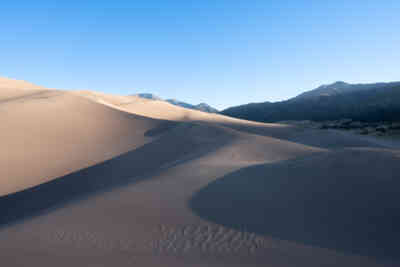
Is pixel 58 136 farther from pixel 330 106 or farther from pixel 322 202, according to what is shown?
pixel 330 106

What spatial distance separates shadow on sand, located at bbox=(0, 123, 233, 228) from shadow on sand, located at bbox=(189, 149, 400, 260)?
3907 mm

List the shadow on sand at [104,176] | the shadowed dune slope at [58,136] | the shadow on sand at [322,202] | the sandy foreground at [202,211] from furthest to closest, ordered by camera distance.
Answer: the shadowed dune slope at [58,136]
the shadow on sand at [104,176]
the shadow on sand at [322,202]
the sandy foreground at [202,211]

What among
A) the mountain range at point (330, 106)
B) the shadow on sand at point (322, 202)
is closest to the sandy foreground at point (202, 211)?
the shadow on sand at point (322, 202)

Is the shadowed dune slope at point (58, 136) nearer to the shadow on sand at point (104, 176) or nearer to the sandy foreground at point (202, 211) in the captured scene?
Answer: the sandy foreground at point (202, 211)

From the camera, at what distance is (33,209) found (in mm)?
8609

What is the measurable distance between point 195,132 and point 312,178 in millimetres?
11450

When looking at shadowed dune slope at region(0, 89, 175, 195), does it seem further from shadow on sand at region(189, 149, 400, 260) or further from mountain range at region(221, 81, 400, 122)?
mountain range at region(221, 81, 400, 122)

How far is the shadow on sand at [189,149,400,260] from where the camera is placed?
496 centimetres

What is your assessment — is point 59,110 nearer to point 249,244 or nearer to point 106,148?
point 106,148

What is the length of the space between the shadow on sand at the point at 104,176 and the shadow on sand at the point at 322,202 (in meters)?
3.91

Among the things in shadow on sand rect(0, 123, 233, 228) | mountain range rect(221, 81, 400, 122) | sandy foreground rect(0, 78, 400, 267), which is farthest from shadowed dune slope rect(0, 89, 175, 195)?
mountain range rect(221, 81, 400, 122)

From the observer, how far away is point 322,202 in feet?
20.5

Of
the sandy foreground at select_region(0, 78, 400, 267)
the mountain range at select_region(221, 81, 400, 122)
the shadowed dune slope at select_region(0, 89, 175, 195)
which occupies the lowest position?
the sandy foreground at select_region(0, 78, 400, 267)

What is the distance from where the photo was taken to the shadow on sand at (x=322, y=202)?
4.96 metres
